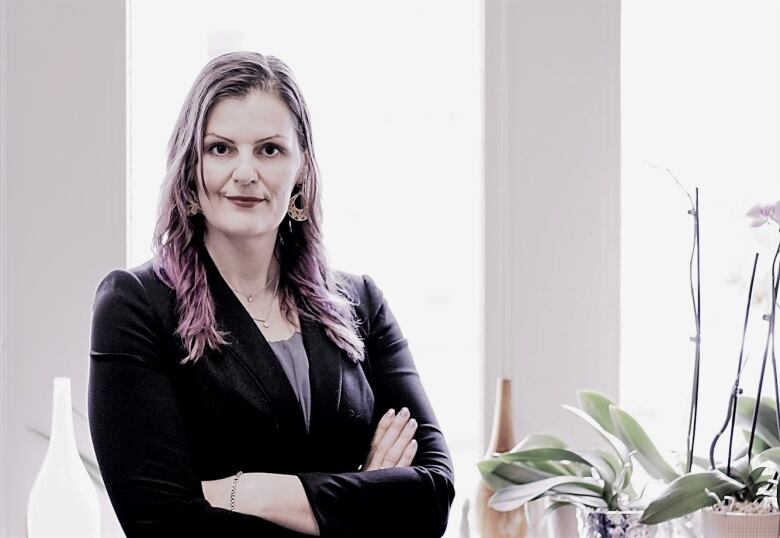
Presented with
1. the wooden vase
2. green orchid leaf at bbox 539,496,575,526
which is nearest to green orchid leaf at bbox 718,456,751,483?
green orchid leaf at bbox 539,496,575,526

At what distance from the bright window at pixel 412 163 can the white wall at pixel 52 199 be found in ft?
1.25

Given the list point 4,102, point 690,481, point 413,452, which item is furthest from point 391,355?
point 4,102

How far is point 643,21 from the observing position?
225 centimetres

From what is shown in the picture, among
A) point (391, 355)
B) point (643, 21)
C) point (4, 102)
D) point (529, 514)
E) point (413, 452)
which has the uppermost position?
point (643, 21)

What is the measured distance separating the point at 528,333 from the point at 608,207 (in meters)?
0.31

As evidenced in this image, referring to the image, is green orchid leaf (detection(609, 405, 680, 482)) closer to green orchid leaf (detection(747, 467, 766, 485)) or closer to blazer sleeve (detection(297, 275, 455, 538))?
green orchid leaf (detection(747, 467, 766, 485))

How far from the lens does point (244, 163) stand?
175cm

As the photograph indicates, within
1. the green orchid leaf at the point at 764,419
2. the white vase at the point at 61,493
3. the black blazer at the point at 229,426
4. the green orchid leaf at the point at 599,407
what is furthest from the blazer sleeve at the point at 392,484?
the green orchid leaf at the point at 764,419

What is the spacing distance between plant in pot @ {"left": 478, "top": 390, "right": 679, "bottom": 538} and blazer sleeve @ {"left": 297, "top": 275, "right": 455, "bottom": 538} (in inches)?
5.1

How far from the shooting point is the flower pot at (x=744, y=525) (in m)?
1.72

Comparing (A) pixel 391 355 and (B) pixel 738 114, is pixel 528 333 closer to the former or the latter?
(A) pixel 391 355

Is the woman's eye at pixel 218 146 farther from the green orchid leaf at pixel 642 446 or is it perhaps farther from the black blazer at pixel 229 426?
the green orchid leaf at pixel 642 446

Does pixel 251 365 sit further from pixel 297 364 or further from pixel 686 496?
pixel 686 496

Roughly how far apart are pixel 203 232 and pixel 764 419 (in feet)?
3.39
